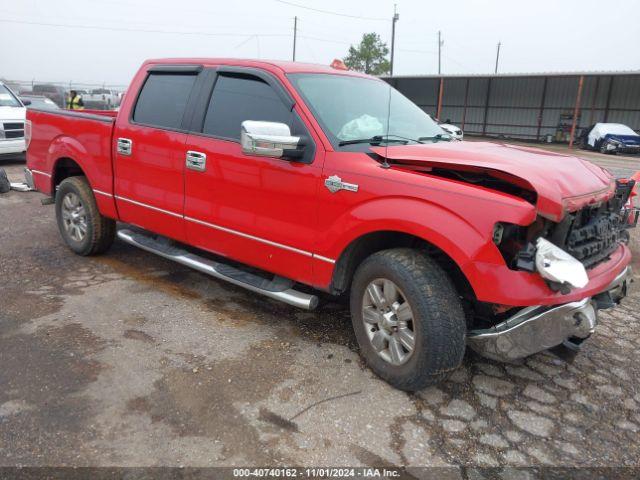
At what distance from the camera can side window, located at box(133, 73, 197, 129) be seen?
169 inches

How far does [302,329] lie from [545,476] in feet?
6.32

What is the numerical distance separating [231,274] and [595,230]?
8.02 feet

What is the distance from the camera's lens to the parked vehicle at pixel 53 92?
26.7 meters

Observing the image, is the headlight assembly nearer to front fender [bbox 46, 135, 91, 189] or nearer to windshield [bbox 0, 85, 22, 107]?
front fender [bbox 46, 135, 91, 189]

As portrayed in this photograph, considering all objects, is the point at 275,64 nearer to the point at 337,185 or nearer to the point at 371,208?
the point at 337,185

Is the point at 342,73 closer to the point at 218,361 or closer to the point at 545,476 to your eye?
the point at 218,361

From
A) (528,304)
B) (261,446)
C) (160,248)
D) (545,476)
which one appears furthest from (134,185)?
(545,476)

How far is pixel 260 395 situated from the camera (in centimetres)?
304

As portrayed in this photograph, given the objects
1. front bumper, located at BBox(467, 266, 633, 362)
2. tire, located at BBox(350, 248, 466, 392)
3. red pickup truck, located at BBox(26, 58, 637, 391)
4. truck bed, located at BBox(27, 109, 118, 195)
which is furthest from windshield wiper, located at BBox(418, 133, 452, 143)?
truck bed, located at BBox(27, 109, 118, 195)

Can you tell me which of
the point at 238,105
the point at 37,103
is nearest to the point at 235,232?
the point at 238,105

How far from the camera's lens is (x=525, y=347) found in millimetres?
2766

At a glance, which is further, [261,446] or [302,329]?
[302,329]

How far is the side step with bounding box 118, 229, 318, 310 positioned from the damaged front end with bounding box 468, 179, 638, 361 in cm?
117

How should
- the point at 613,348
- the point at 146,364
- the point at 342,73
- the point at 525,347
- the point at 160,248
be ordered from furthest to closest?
the point at 160,248 → the point at 342,73 → the point at 613,348 → the point at 146,364 → the point at 525,347
